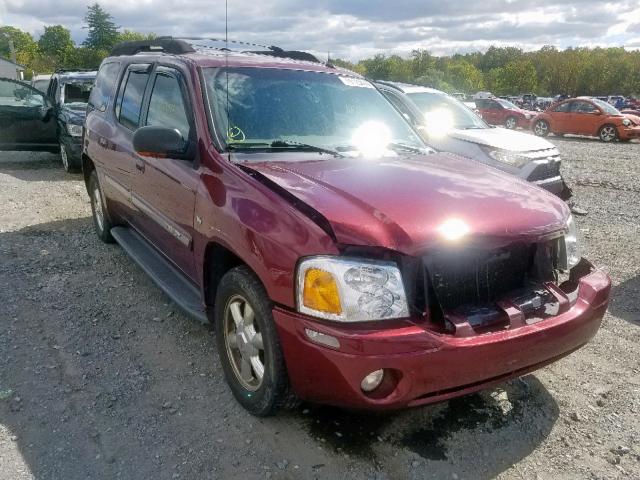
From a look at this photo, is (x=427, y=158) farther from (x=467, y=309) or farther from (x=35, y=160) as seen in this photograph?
(x=35, y=160)

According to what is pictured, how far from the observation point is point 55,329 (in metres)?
3.94

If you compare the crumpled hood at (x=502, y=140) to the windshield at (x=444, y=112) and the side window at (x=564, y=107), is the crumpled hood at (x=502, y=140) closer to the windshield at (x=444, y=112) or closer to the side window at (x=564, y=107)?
the windshield at (x=444, y=112)

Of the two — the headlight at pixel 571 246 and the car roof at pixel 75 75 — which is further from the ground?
the car roof at pixel 75 75

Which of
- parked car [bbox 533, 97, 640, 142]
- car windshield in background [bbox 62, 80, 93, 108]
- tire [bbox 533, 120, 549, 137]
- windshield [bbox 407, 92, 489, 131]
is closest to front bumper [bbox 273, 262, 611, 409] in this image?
windshield [bbox 407, 92, 489, 131]

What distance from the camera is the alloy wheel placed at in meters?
2.84

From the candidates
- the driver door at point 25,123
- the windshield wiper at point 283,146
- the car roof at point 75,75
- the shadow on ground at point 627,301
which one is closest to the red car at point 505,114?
the car roof at point 75,75

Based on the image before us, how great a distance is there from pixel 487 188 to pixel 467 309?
2.47ft

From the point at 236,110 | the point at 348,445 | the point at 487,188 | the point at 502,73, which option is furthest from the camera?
the point at 502,73

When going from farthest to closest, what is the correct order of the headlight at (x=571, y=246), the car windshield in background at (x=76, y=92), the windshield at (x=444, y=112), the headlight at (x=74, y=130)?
the car windshield in background at (x=76, y=92), the headlight at (x=74, y=130), the windshield at (x=444, y=112), the headlight at (x=571, y=246)

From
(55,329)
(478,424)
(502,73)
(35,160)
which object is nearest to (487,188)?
(478,424)

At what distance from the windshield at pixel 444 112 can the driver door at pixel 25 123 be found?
6.69 meters

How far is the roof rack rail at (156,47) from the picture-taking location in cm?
418

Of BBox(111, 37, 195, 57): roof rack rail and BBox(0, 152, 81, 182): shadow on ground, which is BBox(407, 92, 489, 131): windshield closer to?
BBox(111, 37, 195, 57): roof rack rail

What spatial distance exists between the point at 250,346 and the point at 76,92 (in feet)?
31.6
